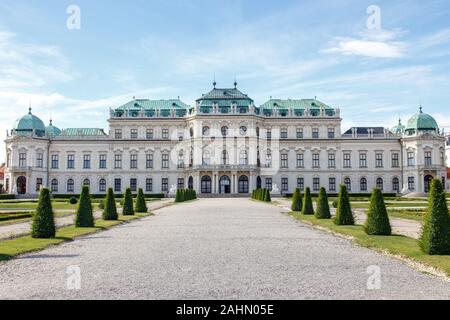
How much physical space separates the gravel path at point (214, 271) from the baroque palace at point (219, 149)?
50202 millimetres

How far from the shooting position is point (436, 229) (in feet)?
35.9

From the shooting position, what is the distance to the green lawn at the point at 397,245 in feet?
32.4

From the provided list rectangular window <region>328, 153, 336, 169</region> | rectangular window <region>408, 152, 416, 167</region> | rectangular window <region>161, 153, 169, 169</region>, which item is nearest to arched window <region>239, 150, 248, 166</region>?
rectangular window <region>161, 153, 169, 169</region>

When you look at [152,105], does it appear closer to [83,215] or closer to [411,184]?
[411,184]

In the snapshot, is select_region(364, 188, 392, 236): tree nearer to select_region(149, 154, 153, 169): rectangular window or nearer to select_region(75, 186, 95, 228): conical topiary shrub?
select_region(75, 186, 95, 228): conical topiary shrub

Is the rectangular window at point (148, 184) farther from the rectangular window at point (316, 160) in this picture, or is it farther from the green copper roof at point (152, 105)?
the rectangular window at point (316, 160)

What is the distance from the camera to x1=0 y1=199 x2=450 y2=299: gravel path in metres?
7.24

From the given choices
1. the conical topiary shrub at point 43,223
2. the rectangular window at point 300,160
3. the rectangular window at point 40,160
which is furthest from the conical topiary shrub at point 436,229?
the rectangular window at point 40,160

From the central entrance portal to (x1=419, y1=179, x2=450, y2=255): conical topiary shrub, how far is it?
172 ft

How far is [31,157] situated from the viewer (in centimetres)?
6444

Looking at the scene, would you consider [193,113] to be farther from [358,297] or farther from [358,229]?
[358,297]

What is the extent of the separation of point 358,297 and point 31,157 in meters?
63.5

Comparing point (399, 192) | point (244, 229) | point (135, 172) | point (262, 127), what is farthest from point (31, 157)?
point (244, 229)

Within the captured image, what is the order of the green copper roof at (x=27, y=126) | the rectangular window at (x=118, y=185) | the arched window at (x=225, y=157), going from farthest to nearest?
1. the rectangular window at (x=118, y=185)
2. the green copper roof at (x=27, y=126)
3. the arched window at (x=225, y=157)
